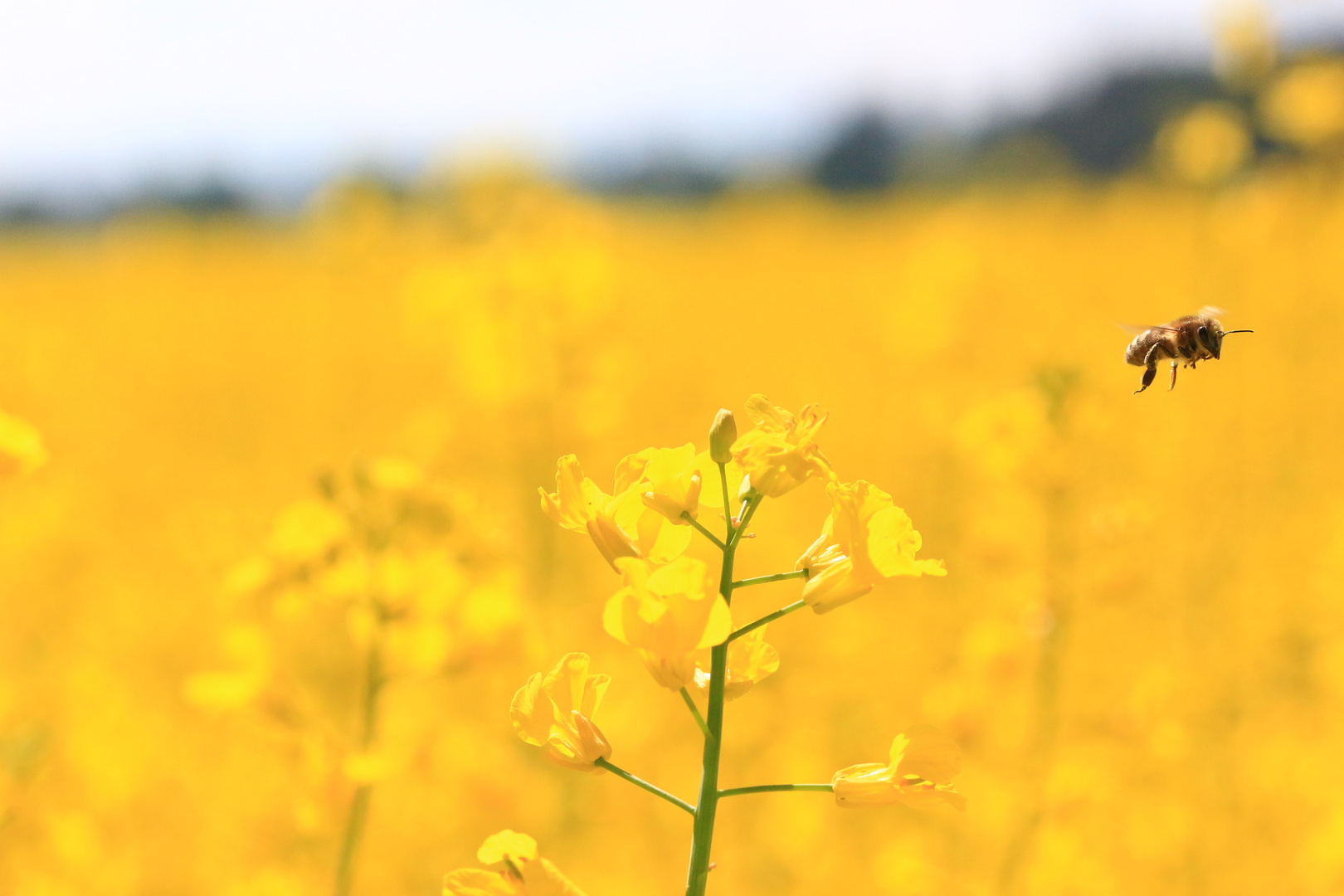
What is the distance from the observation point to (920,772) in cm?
90

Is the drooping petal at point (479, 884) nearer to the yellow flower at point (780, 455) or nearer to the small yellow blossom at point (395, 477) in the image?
the yellow flower at point (780, 455)

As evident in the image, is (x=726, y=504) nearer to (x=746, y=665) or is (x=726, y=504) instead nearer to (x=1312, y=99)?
(x=746, y=665)

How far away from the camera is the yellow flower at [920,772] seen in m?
0.89

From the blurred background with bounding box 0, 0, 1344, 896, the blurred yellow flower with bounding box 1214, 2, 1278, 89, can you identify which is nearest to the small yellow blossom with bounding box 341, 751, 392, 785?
the blurred background with bounding box 0, 0, 1344, 896

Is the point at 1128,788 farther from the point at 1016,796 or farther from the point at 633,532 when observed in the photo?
the point at 633,532

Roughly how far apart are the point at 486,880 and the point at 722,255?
17641 millimetres

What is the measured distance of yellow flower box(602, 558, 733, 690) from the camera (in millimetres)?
782

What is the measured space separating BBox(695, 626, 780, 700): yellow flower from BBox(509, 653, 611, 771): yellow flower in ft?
0.26

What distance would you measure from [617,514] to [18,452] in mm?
798

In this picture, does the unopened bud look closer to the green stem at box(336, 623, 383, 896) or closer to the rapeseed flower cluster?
the rapeseed flower cluster

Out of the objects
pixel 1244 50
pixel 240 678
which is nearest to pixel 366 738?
pixel 240 678

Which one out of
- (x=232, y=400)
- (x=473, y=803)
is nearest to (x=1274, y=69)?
(x=473, y=803)

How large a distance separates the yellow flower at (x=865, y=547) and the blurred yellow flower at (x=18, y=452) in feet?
3.01

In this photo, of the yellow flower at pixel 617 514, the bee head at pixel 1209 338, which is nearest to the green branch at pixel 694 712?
the yellow flower at pixel 617 514
